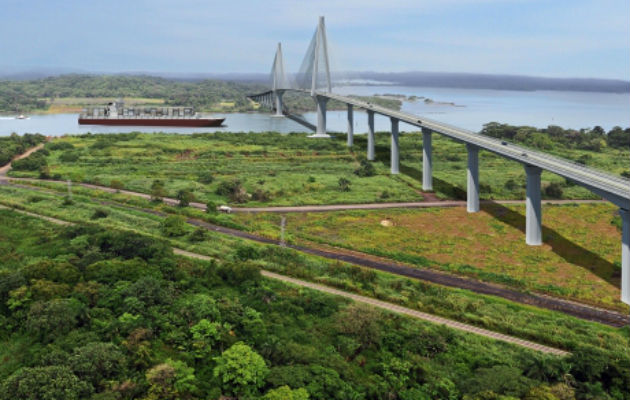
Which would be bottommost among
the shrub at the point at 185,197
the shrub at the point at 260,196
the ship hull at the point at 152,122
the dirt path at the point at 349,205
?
the dirt path at the point at 349,205

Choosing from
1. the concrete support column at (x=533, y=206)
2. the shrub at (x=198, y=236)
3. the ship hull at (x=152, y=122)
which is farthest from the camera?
the ship hull at (x=152, y=122)

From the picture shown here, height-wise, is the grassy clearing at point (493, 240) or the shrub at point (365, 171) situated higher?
the shrub at point (365, 171)

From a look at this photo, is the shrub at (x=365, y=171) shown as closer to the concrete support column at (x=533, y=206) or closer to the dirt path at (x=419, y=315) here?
the concrete support column at (x=533, y=206)

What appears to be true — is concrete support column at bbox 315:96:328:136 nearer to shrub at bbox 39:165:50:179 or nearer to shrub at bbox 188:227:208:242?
shrub at bbox 39:165:50:179

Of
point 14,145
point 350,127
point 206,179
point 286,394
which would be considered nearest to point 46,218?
point 206,179

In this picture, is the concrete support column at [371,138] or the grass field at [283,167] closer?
the grass field at [283,167]

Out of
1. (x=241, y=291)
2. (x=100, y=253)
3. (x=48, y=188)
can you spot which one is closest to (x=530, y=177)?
(x=241, y=291)

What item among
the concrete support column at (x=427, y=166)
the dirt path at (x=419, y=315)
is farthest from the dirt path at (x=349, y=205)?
the dirt path at (x=419, y=315)
